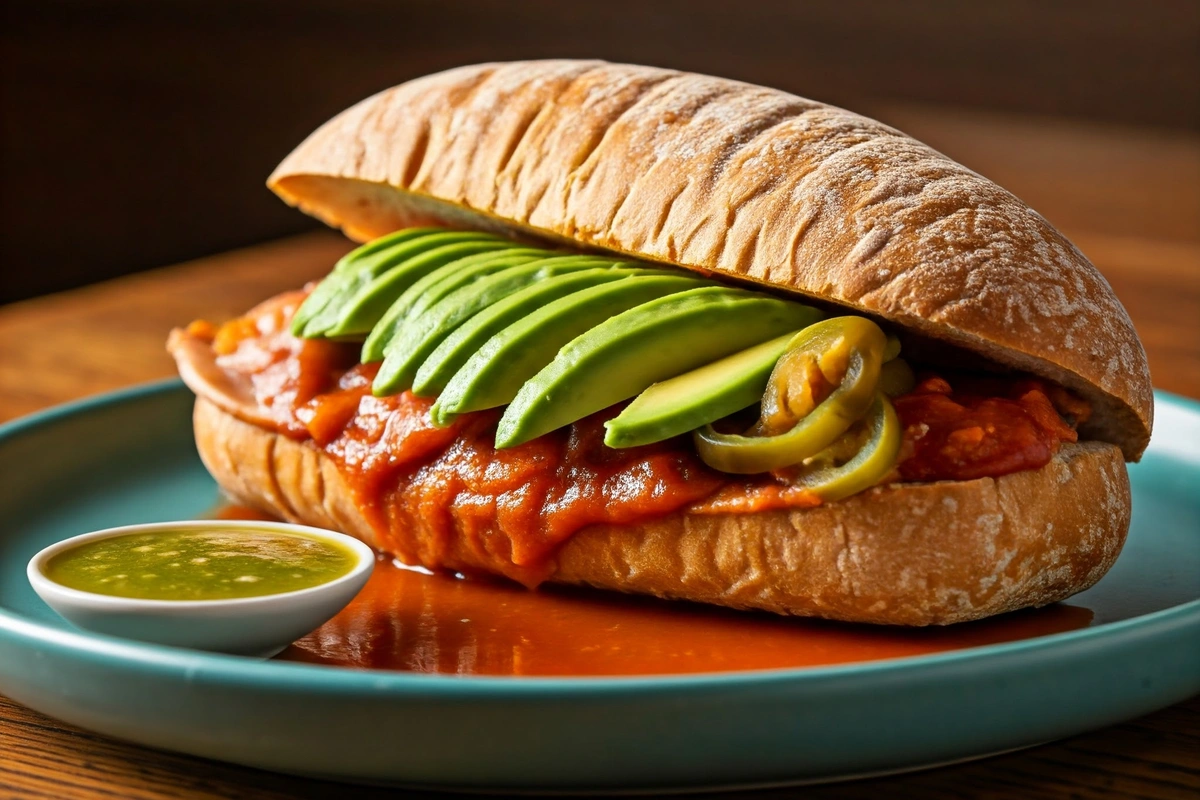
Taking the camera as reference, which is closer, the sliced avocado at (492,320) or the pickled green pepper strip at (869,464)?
the pickled green pepper strip at (869,464)

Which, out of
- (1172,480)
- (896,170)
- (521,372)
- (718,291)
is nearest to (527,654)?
(521,372)

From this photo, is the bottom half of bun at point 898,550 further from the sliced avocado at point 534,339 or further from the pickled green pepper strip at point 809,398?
the sliced avocado at point 534,339

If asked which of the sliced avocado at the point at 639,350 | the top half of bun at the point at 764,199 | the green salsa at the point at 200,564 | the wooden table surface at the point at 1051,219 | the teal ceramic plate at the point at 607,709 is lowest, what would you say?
the wooden table surface at the point at 1051,219

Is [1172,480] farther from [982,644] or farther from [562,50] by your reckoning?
[562,50]

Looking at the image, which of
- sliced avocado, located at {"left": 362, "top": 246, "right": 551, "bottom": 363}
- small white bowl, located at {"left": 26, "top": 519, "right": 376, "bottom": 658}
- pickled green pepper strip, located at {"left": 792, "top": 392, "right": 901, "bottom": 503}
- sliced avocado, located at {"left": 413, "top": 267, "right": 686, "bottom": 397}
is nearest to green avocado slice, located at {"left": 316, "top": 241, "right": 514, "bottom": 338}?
sliced avocado, located at {"left": 362, "top": 246, "right": 551, "bottom": 363}

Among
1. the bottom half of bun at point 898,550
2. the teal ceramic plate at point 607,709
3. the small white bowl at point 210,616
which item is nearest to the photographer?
the teal ceramic plate at point 607,709

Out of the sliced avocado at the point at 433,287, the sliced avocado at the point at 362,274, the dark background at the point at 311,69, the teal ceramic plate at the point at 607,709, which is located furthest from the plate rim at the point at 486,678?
the dark background at the point at 311,69

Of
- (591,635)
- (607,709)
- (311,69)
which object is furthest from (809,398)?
(311,69)

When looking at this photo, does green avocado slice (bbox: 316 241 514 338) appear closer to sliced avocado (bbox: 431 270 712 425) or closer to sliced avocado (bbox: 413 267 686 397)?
sliced avocado (bbox: 413 267 686 397)
